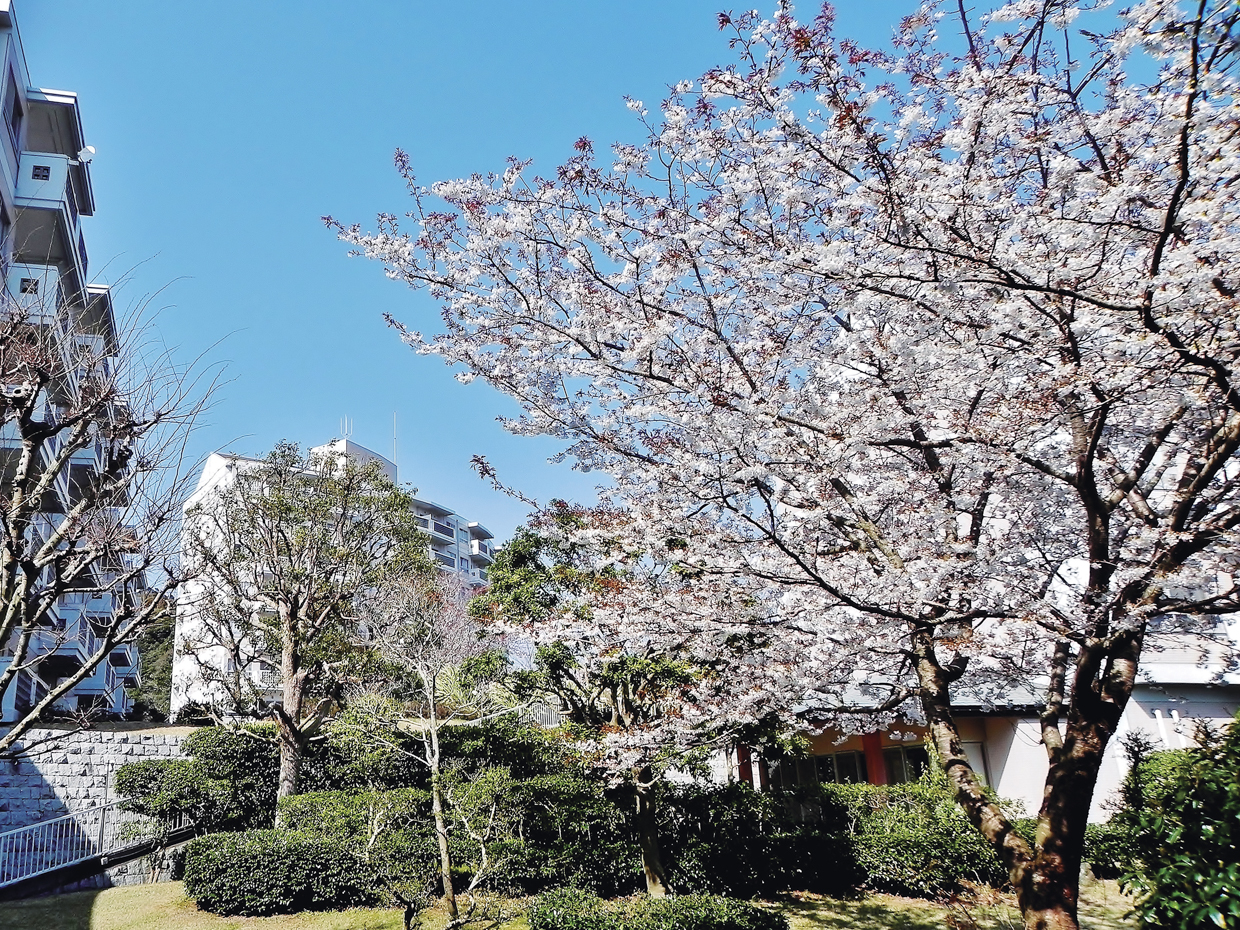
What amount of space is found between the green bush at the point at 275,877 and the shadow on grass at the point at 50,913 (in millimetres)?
1088

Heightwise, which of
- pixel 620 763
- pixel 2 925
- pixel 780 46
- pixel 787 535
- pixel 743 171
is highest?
pixel 780 46

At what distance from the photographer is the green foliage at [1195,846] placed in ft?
9.88

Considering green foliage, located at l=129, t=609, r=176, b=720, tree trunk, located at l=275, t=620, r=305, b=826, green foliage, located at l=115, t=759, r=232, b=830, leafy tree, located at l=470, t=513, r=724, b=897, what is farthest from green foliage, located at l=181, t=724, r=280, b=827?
green foliage, located at l=129, t=609, r=176, b=720

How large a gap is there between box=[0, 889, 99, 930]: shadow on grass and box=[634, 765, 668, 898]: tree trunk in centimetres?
585

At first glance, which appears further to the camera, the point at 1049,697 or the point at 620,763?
the point at 620,763

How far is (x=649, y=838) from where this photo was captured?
873 cm

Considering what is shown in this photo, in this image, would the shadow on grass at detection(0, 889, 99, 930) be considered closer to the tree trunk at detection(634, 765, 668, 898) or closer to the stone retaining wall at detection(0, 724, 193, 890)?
the stone retaining wall at detection(0, 724, 193, 890)

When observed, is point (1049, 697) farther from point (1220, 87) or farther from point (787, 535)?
point (1220, 87)

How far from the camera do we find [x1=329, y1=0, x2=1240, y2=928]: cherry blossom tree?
10.9 feet

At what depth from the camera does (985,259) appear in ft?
10.6

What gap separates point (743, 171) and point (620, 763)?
5.55m

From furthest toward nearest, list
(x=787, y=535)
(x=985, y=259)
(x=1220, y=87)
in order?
(x=787, y=535)
(x=985, y=259)
(x=1220, y=87)

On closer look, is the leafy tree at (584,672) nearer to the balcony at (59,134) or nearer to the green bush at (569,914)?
the green bush at (569,914)

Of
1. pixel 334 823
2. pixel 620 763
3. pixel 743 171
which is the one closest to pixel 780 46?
pixel 743 171
